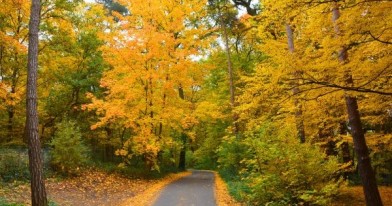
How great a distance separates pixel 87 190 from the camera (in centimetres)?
1449

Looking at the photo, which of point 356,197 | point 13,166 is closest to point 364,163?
point 356,197

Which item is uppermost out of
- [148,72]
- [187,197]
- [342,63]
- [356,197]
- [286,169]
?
[148,72]

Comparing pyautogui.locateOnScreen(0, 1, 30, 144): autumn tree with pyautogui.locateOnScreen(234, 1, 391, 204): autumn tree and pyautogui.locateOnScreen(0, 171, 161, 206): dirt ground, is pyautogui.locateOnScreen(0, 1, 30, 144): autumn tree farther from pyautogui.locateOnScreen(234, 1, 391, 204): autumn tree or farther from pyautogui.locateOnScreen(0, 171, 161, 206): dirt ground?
pyautogui.locateOnScreen(234, 1, 391, 204): autumn tree

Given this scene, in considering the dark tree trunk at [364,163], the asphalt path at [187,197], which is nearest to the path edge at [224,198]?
the asphalt path at [187,197]

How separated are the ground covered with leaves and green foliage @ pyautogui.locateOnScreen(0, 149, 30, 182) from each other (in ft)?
2.25

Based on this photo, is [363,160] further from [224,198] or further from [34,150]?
[34,150]

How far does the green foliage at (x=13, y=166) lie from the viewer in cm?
1307

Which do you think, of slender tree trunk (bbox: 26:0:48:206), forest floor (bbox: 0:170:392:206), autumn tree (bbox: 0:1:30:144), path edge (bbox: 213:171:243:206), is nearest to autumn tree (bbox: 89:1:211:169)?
forest floor (bbox: 0:170:392:206)

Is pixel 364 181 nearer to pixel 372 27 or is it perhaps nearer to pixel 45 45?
pixel 372 27

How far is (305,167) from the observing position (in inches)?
347

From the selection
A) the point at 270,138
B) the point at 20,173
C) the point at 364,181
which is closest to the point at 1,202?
the point at 20,173

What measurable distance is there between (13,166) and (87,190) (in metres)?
3.11

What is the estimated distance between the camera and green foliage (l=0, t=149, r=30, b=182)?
13070mm

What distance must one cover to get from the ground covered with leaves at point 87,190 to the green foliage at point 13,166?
685 mm
